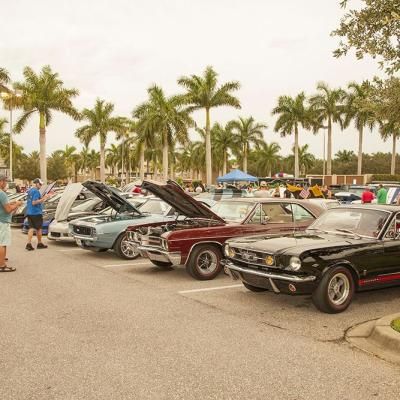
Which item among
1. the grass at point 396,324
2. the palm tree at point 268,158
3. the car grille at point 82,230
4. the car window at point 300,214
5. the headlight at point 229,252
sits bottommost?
the grass at point 396,324

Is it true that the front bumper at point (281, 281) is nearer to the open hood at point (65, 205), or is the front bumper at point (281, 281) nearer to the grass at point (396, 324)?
the grass at point (396, 324)

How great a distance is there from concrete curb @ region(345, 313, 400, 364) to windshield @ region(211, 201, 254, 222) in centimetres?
413

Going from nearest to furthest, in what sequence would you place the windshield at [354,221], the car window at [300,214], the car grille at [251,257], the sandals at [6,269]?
the car grille at [251,257], the windshield at [354,221], the sandals at [6,269], the car window at [300,214]

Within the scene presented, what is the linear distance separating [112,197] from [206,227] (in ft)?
13.1

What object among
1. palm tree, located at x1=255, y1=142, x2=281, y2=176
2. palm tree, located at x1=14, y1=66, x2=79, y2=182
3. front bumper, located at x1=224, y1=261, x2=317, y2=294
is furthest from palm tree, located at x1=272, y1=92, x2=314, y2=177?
front bumper, located at x1=224, y1=261, x2=317, y2=294

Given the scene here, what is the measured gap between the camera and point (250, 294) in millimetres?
7750

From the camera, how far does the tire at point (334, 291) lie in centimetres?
638

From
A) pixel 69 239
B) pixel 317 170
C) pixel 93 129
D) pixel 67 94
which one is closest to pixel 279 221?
pixel 69 239

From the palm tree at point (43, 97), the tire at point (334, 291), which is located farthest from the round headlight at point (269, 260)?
the palm tree at point (43, 97)

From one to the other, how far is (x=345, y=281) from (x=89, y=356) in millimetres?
3508

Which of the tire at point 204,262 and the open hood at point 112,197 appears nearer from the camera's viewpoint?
the tire at point 204,262

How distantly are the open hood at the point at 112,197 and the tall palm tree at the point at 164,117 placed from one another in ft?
108

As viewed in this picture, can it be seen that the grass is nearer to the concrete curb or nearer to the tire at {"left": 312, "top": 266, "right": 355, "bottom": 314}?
the concrete curb

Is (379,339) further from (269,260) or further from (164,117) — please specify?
(164,117)
